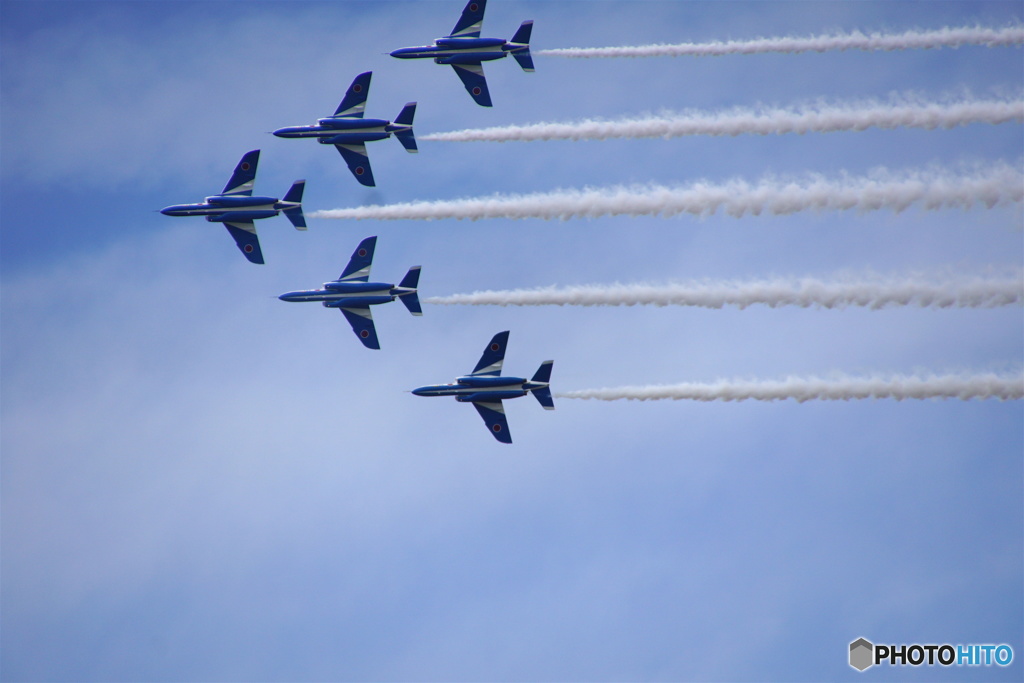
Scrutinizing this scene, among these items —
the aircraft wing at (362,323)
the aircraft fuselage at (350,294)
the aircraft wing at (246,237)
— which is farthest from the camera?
the aircraft wing at (246,237)

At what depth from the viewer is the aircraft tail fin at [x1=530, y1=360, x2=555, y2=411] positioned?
66500mm

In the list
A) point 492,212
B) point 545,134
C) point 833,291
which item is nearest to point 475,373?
point 492,212

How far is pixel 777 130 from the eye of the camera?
64188 millimetres

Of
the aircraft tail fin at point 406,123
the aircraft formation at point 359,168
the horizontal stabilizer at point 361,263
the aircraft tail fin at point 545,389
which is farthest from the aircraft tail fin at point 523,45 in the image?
the aircraft tail fin at point 545,389

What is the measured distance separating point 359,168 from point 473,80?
8.06 metres

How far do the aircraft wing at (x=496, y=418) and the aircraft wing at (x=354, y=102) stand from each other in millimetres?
18323

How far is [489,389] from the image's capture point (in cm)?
6812

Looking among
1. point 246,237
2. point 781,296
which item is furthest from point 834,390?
point 246,237

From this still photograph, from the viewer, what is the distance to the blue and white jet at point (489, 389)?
68000 millimetres

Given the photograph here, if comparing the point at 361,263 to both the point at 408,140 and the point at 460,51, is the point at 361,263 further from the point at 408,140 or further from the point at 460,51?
the point at 460,51

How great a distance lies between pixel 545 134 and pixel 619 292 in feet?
36.7

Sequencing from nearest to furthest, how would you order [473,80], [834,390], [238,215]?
1. [834,390]
2. [473,80]
3. [238,215]

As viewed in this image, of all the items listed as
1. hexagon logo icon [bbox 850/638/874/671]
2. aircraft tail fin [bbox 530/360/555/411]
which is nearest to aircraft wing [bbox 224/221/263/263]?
aircraft tail fin [bbox 530/360/555/411]

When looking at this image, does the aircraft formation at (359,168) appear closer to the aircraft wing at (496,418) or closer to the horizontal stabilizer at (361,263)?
the horizontal stabilizer at (361,263)
